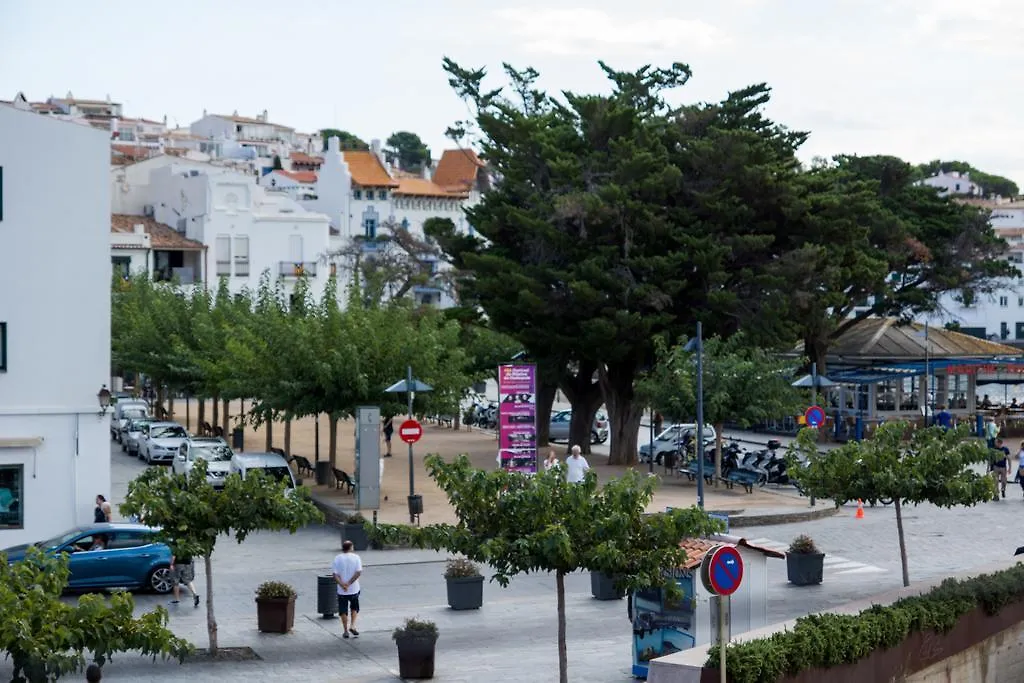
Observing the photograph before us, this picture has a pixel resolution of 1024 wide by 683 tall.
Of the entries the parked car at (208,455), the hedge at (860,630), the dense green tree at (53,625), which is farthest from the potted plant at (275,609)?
the parked car at (208,455)

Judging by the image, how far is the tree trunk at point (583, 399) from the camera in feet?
A: 165

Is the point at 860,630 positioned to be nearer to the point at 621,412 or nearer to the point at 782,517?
the point at 782,517

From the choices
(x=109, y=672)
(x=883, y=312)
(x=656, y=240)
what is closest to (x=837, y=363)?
(x=883, y=312)

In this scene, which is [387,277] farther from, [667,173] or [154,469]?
[154,469]

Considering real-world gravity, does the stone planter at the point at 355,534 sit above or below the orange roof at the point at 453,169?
below

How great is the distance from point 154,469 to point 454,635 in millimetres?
5025

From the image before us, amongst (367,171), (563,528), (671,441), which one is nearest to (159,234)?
(367,171)

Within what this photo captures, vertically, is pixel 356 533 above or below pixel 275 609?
above

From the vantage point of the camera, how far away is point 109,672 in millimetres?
20031

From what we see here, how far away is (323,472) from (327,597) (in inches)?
661

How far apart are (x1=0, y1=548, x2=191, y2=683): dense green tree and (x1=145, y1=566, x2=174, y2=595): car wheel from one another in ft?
33.0

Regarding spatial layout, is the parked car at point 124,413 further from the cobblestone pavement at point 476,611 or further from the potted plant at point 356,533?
the potted plant at point 356,533

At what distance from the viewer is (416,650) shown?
19.7 metres

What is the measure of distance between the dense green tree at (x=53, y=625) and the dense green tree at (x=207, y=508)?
4.77 m
